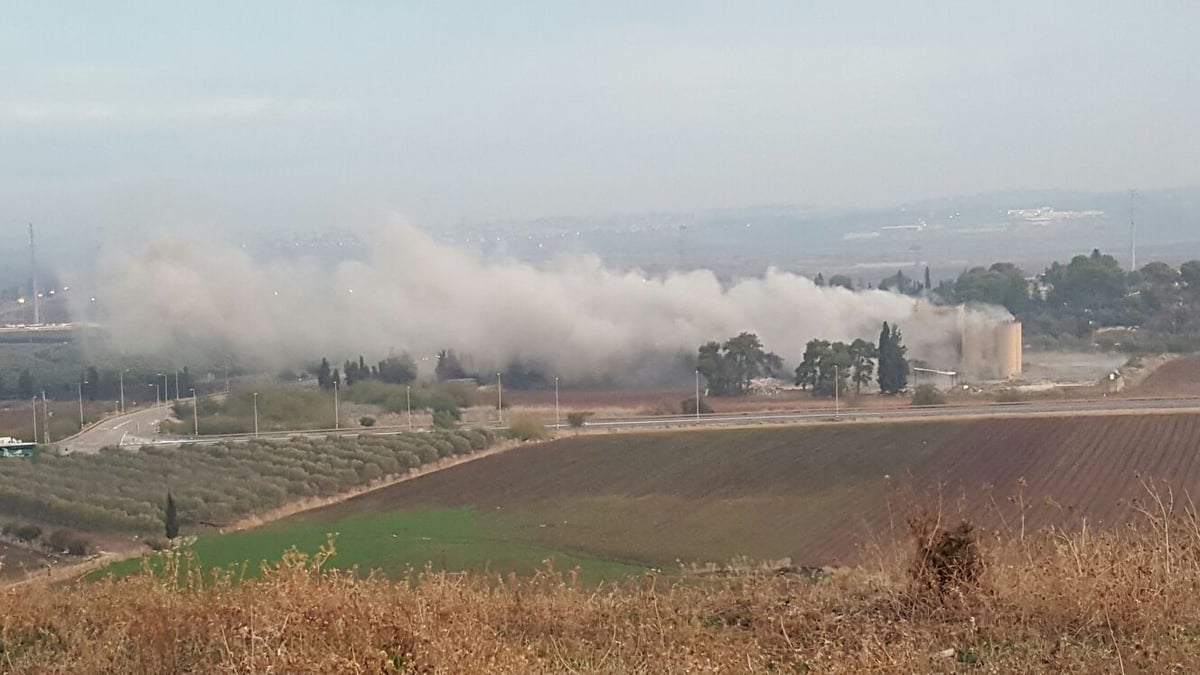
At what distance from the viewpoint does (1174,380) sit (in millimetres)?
37406

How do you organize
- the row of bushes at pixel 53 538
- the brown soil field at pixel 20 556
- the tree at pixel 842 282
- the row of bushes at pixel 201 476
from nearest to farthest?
the brown soil field at pixel 20 556
the row of bushes at pixel 53 538
the row of bushes at pixel 201 476
the tree at pixel 842 282

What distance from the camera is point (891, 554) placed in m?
6.70

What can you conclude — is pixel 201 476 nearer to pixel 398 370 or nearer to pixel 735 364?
pixel 398 370

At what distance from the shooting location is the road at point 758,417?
28.3 m

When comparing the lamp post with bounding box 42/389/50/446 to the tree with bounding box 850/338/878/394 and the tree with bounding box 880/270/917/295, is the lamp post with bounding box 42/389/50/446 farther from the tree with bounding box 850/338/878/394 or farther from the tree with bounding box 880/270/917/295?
the tree with bounding box 880/270/917/295

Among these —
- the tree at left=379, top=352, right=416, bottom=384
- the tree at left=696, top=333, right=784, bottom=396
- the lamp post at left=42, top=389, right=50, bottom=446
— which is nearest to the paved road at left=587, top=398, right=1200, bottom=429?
the tree at left=696, top=333, right=784, bottom=396

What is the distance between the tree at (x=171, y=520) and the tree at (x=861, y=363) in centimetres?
2446

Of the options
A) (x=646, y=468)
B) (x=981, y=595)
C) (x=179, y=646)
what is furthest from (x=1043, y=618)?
(x=646, y=468)

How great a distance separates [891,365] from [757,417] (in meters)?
8.33

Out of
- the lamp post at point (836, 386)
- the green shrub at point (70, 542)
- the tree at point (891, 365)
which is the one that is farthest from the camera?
the tree at point (891, 365)

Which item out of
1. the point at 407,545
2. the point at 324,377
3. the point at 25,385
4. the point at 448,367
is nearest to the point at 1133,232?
the point at 448,367

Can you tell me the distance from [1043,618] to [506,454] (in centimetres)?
2168

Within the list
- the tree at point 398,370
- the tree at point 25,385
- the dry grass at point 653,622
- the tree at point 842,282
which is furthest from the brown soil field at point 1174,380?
the tree at point 25,385

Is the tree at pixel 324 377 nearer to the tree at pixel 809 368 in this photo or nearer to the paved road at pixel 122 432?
the paved road at pixel 122 432
